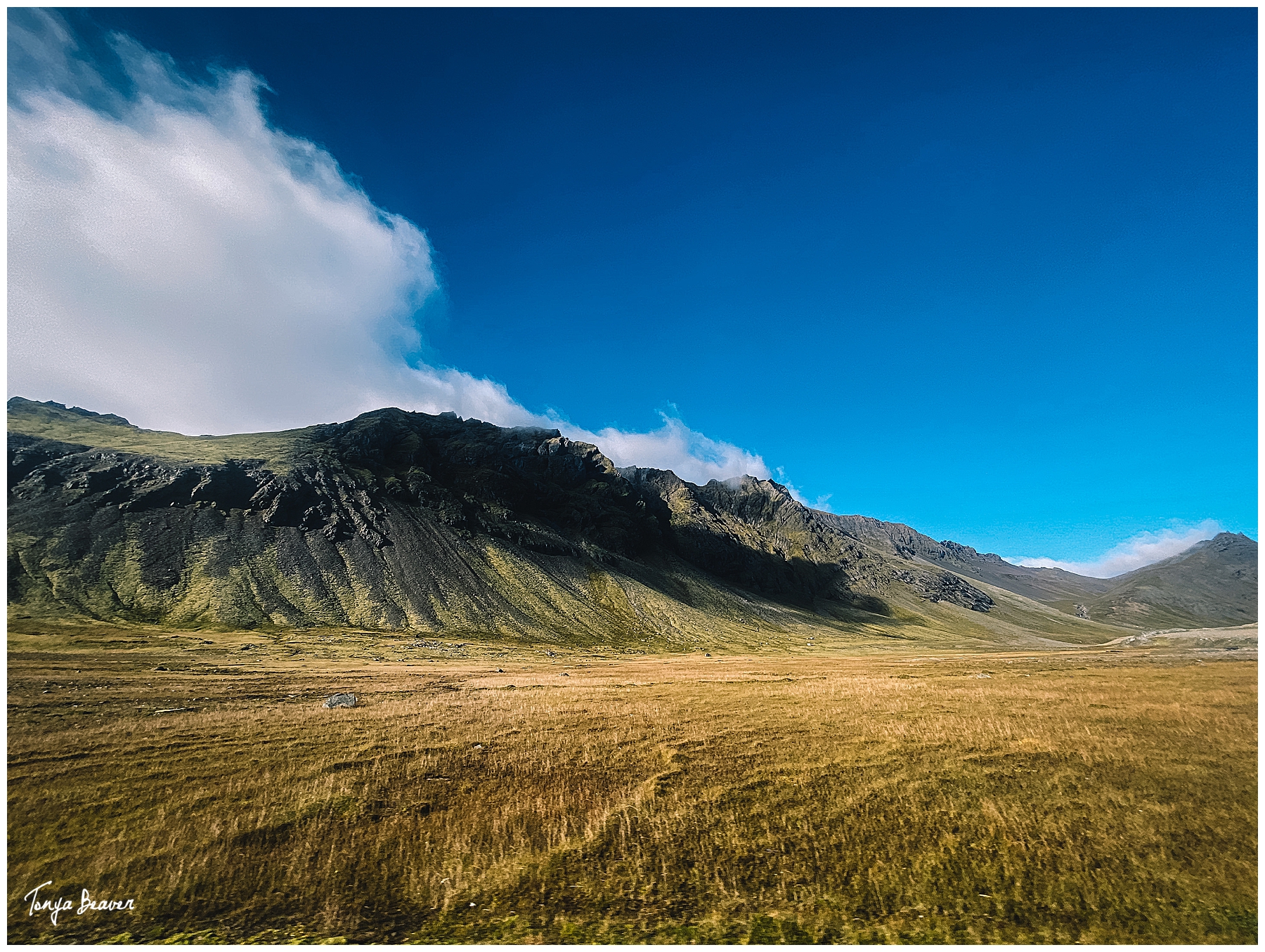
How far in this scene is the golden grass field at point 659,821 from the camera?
10.4 meters

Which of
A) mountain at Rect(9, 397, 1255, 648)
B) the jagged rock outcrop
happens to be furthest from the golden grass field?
the jagged rock outcrop

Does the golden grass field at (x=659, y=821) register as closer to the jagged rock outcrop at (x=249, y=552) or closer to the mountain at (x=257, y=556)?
the mountain at (x=257, y=556)

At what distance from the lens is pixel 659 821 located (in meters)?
14.1

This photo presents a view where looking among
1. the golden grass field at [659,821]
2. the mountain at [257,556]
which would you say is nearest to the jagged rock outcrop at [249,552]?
the mountain at [257,556]

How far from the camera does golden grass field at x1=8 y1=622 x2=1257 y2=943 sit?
1040 cm

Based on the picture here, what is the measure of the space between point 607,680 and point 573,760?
28746 mm

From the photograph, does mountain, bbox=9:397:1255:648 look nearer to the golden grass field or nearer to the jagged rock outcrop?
the jagged rock outcrop

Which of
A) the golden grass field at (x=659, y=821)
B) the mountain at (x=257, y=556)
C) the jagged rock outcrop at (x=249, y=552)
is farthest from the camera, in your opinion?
the jagged rock outcrop at (x=249, y=552)

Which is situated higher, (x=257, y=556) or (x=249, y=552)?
(x=249, y=552)

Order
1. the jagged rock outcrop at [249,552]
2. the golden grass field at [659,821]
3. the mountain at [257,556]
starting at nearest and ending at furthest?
1. the golden grass field at [659,821]
2. the mountain at [257,556]
3. the jagged rock outcrop at [249,552]

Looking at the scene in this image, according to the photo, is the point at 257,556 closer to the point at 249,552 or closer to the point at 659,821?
the point at 249,552

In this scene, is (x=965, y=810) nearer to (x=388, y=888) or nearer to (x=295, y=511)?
(x=388, y=888)

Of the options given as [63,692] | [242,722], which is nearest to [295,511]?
[63,692]

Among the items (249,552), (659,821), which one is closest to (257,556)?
(249,552)
